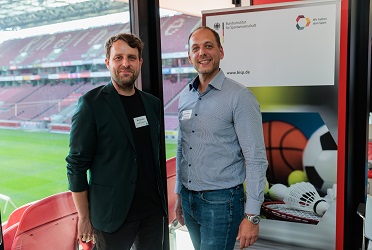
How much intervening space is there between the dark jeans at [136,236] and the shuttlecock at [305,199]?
4.25 ft

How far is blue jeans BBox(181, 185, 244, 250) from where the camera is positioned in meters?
1.96

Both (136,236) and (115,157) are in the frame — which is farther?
(136,236)

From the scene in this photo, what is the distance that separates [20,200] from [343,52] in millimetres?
2650

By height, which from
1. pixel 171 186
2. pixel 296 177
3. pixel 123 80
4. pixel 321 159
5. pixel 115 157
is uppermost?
pixel 123 80

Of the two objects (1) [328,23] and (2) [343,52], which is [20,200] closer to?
(1) [328,23]

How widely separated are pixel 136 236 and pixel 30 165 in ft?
2.59

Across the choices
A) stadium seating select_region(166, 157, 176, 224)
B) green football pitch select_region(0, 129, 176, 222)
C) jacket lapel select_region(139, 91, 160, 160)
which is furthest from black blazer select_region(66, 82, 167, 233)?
stadium seating select_region(166, 157, 176, 224)

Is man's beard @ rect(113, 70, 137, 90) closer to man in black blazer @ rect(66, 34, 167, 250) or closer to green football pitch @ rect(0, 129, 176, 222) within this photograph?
Result: man in black blazer @ rect(66, 34, 167, 250)

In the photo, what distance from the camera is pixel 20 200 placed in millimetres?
2238

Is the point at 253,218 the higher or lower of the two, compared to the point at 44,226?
higher

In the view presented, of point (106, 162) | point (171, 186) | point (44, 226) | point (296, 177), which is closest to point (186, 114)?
point (106, 162)

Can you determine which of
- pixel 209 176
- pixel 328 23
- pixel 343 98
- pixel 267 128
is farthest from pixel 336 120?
pixel 209 176

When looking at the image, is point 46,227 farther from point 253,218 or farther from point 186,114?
point 253,218

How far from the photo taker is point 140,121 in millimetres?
2031
